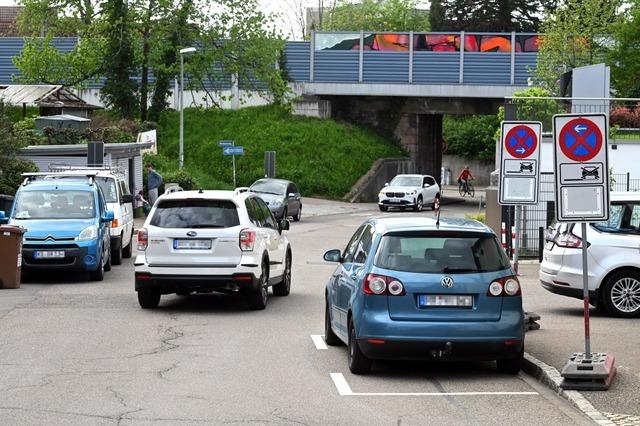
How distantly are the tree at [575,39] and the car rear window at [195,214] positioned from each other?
3515cm

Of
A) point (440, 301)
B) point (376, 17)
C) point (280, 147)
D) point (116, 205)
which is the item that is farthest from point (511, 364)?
point (376, 17)

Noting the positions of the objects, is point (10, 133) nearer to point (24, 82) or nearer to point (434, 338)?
point (434, 338)

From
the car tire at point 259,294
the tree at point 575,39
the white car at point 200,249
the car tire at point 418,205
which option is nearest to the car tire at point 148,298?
the white car at point 200,249

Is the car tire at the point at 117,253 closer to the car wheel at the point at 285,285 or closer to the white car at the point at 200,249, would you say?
the car wheel at the point at 285,285

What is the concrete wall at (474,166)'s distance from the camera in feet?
306

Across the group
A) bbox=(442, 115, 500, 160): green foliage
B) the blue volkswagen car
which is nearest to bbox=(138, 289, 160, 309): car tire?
the blue volkswagen car

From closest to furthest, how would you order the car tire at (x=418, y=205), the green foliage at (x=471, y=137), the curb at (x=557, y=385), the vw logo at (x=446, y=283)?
the curb at (x=557, y=385) < the vw logo at (x=446, y=283) < the car tire at (x=418, y=205) < the green foliage at (x=471, y=137)

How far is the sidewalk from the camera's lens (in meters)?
10.6

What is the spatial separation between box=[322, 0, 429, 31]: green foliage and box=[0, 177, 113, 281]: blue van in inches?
3495

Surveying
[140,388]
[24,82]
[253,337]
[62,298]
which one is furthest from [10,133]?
[24,82]

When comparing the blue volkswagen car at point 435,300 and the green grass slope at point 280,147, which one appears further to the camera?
the green grass slope at point 280,147

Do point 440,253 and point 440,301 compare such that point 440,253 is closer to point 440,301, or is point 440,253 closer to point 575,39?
point 440,301

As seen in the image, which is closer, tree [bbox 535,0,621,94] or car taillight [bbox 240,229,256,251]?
car taillight [bbox 240,229,256,251]

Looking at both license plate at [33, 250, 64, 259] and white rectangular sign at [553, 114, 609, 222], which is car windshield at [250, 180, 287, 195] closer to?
license plate at [33, 250, 64, 259]
